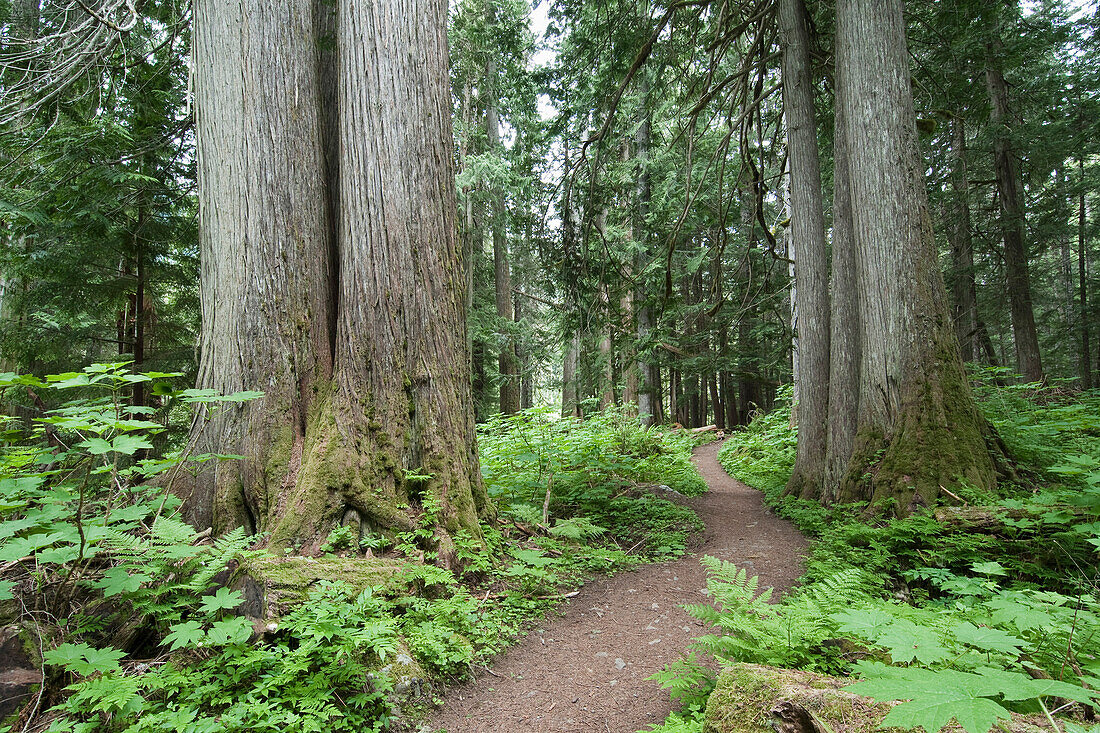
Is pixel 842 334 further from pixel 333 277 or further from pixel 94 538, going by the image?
pixel 94 538

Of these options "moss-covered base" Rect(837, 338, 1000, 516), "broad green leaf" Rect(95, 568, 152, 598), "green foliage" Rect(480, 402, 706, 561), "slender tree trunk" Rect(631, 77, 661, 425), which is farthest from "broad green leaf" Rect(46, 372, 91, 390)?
"slender tree trunk" Rect(631, 77, 661, 425)

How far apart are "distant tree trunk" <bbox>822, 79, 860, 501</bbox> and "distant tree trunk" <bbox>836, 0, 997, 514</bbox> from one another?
0.37 meters

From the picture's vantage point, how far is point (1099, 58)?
11.6 meters

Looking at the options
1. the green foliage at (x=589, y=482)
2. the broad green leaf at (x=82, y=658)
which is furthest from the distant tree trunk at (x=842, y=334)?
the broad green leaf at (x=82, y=658)

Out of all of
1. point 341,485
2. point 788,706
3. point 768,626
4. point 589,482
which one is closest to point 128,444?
point 341,485

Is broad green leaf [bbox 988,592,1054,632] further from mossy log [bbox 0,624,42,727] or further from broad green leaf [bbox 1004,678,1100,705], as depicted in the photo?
mossy log [bbox 0,624,42,727]

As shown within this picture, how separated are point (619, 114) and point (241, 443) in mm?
8795

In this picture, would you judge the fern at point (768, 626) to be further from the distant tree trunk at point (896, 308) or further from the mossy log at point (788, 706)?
the distant tree trunk at point (896, 308)

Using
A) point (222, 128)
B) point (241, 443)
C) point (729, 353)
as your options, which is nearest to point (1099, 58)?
point (729, 353)

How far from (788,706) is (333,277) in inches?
168

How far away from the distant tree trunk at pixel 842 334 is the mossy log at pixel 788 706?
475cm

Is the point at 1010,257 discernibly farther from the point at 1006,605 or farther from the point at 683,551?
the point at 1006,605

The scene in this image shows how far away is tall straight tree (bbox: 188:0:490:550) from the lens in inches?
148

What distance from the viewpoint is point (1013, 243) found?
12000 mm
